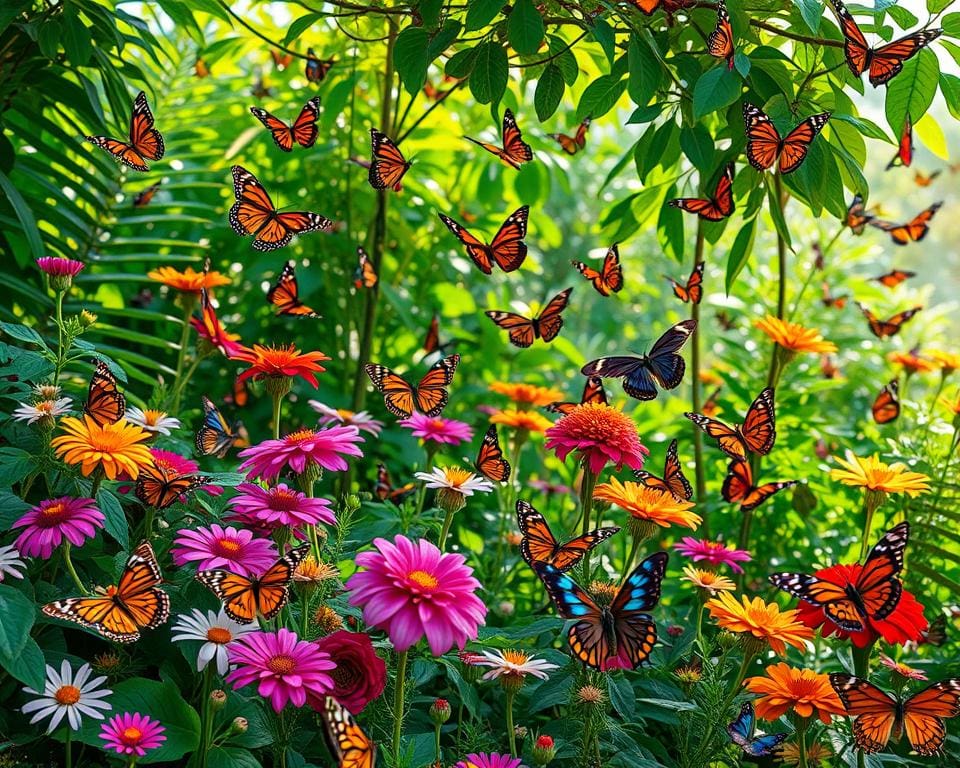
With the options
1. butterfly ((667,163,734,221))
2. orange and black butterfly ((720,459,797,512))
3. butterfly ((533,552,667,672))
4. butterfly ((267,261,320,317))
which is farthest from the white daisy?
butterfly ((667,163,734,221))

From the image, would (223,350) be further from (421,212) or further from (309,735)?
(421,212)

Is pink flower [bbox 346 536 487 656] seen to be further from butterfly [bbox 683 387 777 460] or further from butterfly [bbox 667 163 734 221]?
butterfly [bbox 667 163 734 221]

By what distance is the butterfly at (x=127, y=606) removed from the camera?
0.94m

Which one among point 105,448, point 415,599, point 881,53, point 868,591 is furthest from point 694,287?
point 105,448

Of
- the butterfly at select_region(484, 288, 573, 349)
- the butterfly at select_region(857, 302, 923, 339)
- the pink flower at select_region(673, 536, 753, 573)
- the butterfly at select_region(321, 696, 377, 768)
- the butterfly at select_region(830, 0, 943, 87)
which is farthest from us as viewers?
the butterfly at select_region(857, 302, 923, 339)

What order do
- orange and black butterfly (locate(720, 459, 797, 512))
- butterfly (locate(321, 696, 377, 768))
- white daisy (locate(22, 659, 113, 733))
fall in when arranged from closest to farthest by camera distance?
1. butterfly (locate(321, 696, 377, 768))
2. white daisy (locate(22, 659, 113, 733))
3. orange and black butterfly (locate(720, 459, 797, 512))

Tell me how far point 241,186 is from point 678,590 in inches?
44.9

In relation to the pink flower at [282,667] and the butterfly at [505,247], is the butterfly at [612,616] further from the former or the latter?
the butterfly at [505,247]

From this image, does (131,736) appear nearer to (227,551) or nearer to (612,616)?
(227,551)

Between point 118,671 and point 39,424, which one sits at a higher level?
point 39,424

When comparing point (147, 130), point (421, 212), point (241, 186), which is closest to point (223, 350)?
point (241, 186)

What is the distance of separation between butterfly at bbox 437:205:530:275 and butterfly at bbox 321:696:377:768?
2.57 ft

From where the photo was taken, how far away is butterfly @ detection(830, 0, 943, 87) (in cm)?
115

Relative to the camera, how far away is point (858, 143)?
128 centimetres
